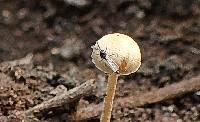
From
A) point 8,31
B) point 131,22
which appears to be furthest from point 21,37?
point 131,22

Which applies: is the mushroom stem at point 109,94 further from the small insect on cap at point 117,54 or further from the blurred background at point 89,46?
the blurred background at point 89,46

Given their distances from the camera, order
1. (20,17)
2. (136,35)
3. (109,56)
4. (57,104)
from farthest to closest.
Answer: (20,17) → (136,35) → (57,104) → (109,56)

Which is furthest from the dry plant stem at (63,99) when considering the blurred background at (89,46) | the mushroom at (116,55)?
the mushroom at (116,55)

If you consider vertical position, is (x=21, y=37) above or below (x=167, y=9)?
below

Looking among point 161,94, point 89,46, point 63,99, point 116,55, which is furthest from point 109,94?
point 89,46

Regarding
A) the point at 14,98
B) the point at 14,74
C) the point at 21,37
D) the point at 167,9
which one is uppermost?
the point at 167,9

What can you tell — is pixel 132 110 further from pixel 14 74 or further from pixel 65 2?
pixel 65 2
